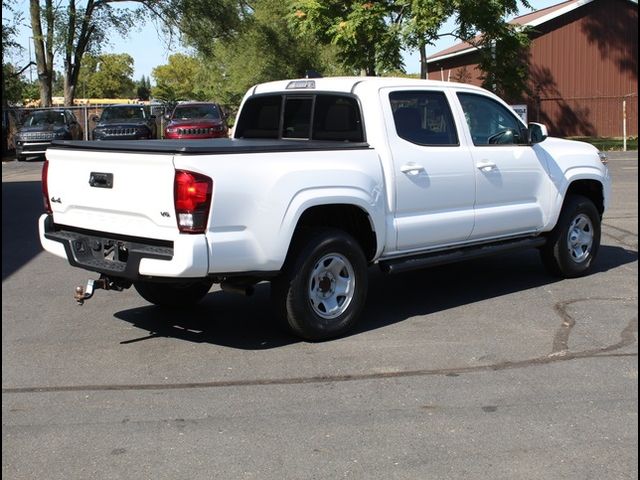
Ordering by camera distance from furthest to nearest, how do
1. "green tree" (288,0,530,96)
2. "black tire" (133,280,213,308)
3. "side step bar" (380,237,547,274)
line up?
1. "green tree" (288,0,530,96)
2. "black tire" (133,280,213,308)
3. "side step bar" (380,237,547,274)

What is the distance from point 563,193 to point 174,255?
4.29 m

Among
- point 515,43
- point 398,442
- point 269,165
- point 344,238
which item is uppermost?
point 515,43

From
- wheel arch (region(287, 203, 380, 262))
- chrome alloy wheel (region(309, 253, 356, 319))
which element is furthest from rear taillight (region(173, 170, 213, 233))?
chrome alloy wheel (region(309, 253, 356, 319))

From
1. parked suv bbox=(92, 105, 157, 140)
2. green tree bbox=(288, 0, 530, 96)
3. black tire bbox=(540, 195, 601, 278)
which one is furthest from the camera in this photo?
parked suv bbox=(92, 105, 157, 140)

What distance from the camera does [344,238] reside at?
250 inches

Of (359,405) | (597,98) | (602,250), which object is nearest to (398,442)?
(359,405)

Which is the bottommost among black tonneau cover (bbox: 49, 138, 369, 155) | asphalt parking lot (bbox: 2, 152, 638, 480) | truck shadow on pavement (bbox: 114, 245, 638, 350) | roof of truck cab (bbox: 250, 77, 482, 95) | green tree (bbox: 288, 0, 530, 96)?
asphalt parking lot (bbox: 2, 152, 638, 480)

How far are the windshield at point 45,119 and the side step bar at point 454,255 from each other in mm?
24272

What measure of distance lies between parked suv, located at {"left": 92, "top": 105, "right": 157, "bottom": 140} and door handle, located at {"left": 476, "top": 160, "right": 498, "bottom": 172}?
21.5 metres

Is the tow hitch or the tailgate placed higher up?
the tailgate

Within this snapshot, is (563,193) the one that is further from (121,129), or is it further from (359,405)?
(121,129)

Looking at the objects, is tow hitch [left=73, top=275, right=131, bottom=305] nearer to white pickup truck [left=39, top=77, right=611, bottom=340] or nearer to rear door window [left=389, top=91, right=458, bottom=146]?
white pickup truck [left=39, top=77, right=611, bottom=340]

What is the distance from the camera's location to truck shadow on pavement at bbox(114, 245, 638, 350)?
660 cm

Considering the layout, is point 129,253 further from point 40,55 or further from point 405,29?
point 40,55
